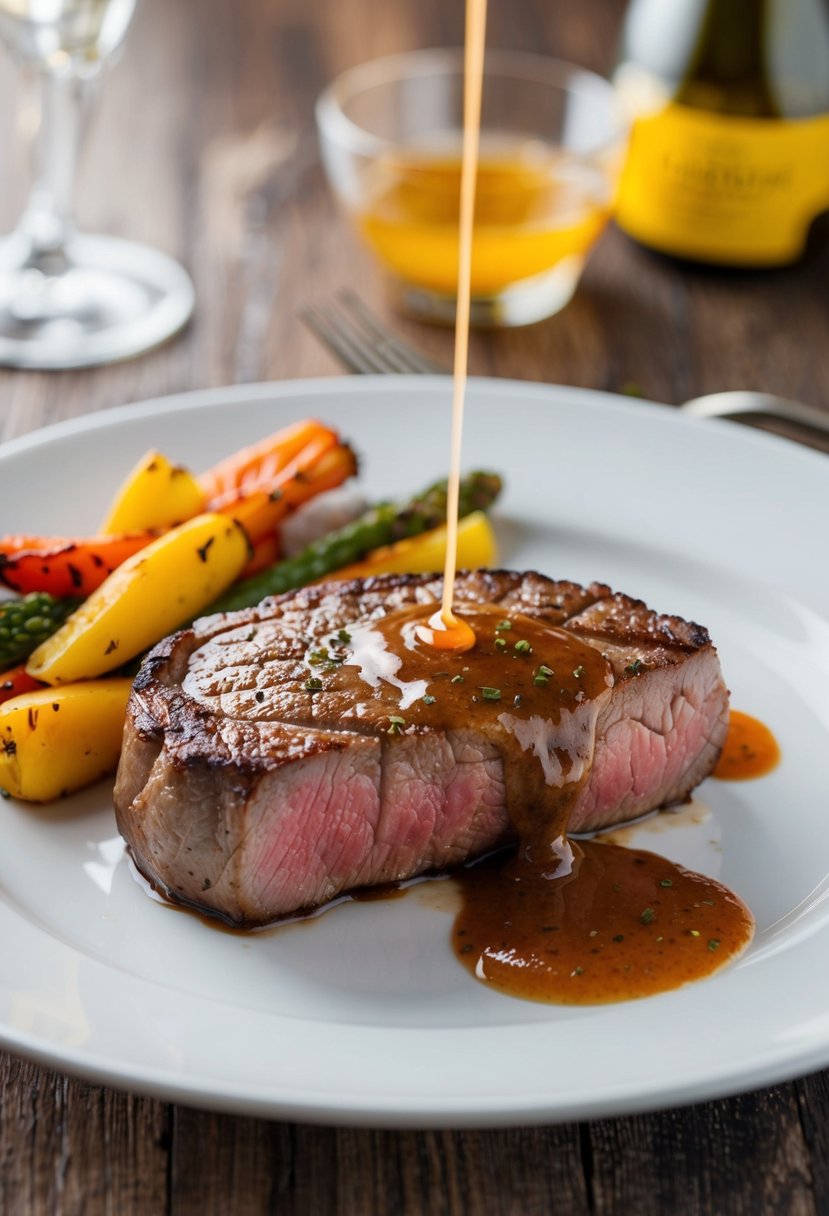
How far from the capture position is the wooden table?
2311 mm

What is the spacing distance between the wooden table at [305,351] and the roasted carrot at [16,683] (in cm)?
89

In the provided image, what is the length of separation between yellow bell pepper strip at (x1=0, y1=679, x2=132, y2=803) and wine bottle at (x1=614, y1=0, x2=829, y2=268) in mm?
3219

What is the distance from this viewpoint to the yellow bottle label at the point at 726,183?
509 centimetres

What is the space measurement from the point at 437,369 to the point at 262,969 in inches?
96.3

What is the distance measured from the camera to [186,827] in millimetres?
2674

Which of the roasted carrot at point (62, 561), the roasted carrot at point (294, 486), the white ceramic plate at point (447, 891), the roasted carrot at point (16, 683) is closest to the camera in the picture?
the white ceramic plate at point (447, 891)

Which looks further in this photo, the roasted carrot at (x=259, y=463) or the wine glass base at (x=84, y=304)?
the wine glass base at (x=84, y=304)

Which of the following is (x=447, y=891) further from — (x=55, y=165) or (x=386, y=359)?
(x=55, y=165)

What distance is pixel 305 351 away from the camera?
208 inches

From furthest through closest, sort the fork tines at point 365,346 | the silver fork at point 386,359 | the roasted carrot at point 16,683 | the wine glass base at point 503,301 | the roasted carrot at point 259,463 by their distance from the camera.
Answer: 1. the wine glass base at point 503,301
2. the fork tines at point 365,346
3. the silver fork at point 386,359
4. the roasted carrot at point 259,463
5. the roasted carrot at point 16,683

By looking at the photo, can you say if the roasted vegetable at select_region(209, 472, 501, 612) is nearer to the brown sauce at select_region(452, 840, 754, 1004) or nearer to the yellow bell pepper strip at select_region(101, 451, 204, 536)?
the yellow bell pepper strip at select_region(101, 451, 204, 536)

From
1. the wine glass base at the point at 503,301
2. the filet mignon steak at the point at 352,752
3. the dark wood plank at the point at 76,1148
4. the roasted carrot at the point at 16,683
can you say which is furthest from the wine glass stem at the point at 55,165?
the dark wood plank at the point at 76,1148

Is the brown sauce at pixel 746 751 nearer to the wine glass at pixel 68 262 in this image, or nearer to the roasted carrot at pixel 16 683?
the roasted carrot at pixel 16 683

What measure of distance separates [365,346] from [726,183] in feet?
5.18
